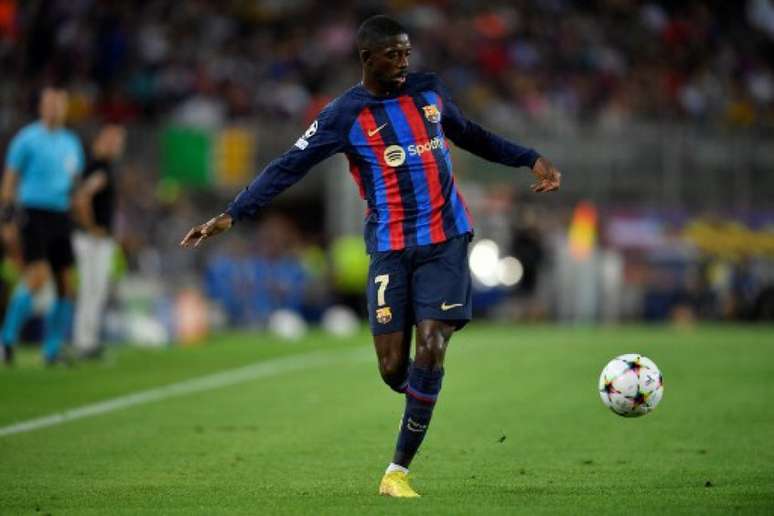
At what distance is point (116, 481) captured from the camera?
773 cm

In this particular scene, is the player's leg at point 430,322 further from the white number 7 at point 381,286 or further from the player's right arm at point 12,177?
the player's right arm at point 12,177

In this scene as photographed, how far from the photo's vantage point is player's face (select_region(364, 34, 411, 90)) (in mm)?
7281

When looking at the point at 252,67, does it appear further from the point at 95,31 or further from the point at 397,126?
the point at 397,126

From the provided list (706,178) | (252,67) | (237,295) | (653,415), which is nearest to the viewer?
(653,415)

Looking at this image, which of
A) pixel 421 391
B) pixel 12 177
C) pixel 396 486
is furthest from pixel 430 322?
pixel 12 177

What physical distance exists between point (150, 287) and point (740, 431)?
1227 centimetres

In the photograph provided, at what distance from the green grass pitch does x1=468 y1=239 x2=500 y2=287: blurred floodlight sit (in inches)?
390

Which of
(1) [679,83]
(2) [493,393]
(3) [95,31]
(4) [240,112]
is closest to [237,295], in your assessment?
(4) [240,112]

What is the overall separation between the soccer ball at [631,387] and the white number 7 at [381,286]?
1499mm

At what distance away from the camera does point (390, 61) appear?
7305 millimetres

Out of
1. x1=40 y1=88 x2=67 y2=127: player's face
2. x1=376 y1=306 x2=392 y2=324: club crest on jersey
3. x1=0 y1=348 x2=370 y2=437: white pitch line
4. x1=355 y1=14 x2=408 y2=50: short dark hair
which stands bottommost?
x1=0 y1=348 x2=370 y2=437: white pitch line

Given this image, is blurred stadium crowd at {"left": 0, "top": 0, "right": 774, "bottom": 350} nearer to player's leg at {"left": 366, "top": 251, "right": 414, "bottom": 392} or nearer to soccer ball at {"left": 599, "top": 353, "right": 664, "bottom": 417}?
soccer ball at {"left": 599, "top": 353, "right": 664, "bottom": 417}

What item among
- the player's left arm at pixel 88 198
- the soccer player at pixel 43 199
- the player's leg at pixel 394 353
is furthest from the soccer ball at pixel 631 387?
the player's left arm at pixel 88 198

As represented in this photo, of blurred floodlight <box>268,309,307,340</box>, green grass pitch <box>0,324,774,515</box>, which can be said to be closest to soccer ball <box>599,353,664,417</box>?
green grass pitch <box>0,324,774,515</box>
